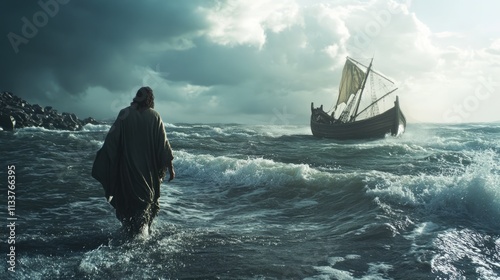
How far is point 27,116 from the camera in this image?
36.8m

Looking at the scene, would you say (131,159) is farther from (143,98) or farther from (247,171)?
(247,171)

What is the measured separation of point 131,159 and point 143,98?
0.92m

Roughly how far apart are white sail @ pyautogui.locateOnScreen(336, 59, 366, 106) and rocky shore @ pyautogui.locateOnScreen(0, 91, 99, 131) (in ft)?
119

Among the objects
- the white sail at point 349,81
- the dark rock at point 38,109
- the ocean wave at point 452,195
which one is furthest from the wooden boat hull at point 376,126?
the ocean wave at point 452,195

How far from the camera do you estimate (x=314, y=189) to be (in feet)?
35.2

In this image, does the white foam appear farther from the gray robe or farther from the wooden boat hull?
the wooden boat hull

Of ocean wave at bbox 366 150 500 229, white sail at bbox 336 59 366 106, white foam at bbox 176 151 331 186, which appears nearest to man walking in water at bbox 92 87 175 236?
ocean wave at bbox 366 150 500 229

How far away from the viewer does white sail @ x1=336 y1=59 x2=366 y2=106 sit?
2109 inches

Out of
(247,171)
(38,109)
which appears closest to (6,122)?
(38,109)

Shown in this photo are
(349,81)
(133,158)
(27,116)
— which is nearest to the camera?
(133,158)

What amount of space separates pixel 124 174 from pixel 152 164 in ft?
1.41

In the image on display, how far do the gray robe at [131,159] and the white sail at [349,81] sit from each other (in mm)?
51336

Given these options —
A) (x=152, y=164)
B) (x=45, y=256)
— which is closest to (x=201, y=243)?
(x=152, y=164)

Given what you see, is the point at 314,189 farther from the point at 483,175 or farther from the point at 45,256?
the point at 45,256
